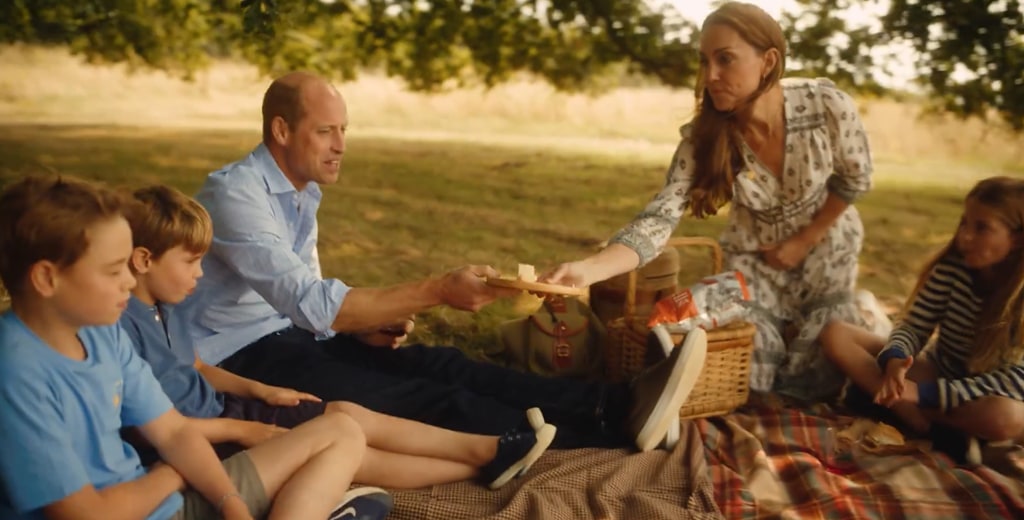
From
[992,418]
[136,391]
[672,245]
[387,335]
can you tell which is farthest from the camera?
[672,245]

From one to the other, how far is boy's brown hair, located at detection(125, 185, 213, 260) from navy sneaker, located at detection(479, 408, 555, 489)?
0.89m

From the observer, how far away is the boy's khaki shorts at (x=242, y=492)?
1828 mm

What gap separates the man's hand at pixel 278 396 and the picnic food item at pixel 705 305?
4.02 ft

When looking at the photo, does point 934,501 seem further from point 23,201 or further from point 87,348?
point 23,201

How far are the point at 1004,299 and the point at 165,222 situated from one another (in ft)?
7.48

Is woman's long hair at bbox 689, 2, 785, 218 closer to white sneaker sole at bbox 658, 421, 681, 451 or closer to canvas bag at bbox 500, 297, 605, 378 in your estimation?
canvas bag at bbox 500, 297, 605, 378

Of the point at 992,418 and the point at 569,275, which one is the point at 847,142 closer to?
the point at 992,418

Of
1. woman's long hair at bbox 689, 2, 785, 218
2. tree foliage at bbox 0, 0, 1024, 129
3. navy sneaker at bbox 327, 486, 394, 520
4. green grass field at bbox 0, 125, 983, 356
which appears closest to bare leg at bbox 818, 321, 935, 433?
woman's long hair at bbox 689, 2, 785, 218

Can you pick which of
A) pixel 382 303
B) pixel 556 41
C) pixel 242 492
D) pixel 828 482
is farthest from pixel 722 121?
pixel 242 492

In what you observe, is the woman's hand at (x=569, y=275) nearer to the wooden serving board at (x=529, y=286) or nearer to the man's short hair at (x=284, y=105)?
the wooden serving board at (x=529, y=286)

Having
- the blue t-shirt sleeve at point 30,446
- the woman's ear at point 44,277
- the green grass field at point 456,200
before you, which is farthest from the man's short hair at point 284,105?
the green grass field at point 456,200

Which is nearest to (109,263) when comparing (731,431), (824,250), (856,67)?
(731,431)

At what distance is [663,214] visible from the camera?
3064 millimetres

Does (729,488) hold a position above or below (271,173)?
below
